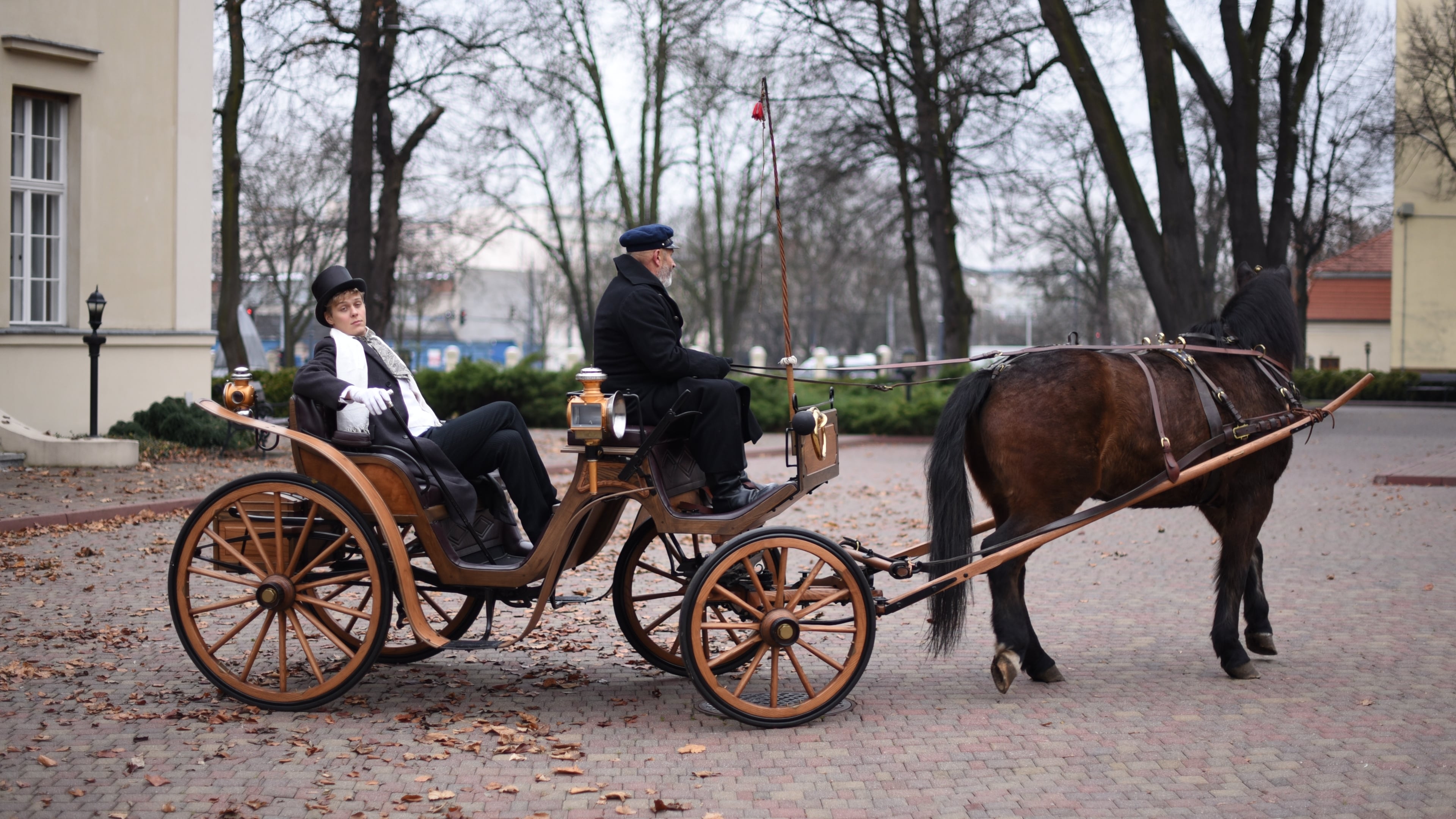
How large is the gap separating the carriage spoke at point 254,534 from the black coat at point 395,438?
547 millimetres

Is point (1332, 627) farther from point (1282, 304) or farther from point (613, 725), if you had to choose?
point (613, 725)

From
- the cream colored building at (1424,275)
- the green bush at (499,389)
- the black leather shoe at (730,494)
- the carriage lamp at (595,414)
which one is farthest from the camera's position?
the cream colored building at (1424,275)

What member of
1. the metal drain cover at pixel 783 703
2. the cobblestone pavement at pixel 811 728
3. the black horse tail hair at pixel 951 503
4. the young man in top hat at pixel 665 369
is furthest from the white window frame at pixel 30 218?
the black horse tail hair at pixel 951 503

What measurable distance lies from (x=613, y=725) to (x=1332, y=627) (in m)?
4.31

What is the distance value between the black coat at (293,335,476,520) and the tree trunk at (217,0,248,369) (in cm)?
1752

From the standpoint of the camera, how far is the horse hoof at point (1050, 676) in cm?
578

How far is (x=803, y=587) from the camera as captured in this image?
511 cm

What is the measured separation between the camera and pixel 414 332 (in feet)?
245

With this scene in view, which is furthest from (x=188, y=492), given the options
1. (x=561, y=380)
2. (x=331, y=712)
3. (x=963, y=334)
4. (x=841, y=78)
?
(x=963, y=334)

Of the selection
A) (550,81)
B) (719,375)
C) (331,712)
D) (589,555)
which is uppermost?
(550,81)

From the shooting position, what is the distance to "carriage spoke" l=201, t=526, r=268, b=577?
17.1 ft

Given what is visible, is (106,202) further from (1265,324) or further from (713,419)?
(1265,324)

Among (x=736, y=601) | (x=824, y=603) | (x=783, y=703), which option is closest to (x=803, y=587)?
(x=824, y=603)

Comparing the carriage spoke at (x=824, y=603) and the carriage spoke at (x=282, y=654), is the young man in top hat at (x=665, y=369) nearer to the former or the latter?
the carriage spoke at (x=824, y=603)
